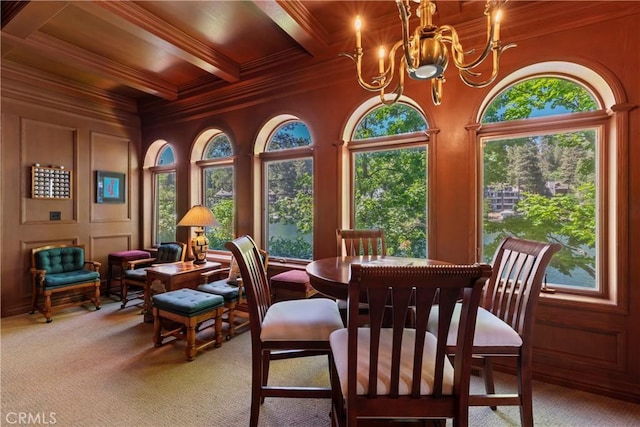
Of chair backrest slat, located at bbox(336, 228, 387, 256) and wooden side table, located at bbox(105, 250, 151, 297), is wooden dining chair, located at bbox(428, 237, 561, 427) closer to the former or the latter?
chair backrest slat, located at bbox(336, 228, 387, 256)

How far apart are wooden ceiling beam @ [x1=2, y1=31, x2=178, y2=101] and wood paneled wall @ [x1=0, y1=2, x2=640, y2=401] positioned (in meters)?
0.35

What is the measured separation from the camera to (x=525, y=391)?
1543 millimetres

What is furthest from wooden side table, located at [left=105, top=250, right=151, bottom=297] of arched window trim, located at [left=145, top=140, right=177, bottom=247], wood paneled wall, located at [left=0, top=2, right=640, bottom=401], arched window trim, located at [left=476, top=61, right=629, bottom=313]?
arched window trim, located at [left=476, top=61, right=629, bottom=313]

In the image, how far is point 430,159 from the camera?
2.78m

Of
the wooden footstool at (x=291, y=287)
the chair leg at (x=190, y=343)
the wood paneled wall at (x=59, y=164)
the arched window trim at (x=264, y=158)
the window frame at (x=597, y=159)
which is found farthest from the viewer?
the arched window trim at (x=264, y=158)

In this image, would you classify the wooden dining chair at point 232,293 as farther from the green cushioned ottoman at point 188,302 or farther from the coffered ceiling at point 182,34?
the coffered ceiling at point 182,34

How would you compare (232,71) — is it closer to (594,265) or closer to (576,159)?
(576,159)

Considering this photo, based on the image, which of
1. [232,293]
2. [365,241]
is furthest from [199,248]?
[365,241]

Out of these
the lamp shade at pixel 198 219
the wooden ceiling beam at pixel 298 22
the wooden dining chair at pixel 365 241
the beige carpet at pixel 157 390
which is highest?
the wooden ceiling beam at pixel 298 22

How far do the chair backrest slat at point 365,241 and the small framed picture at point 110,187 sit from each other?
3.90 metres

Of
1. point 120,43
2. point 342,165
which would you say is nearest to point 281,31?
point 342,165

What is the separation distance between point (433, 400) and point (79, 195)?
5.05m

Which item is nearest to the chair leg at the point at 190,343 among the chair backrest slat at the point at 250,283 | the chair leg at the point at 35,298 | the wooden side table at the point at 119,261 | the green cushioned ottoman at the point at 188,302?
→ the green cushioned ottoman at the point at 188,302

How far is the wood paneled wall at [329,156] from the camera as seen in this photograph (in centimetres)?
210
